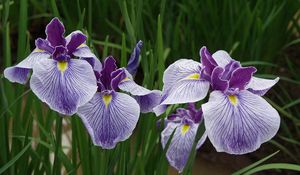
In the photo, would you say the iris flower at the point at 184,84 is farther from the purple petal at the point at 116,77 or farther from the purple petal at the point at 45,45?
the purple petal at the point at 45,45

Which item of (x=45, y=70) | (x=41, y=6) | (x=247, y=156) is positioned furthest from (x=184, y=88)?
(x=41, y=6)

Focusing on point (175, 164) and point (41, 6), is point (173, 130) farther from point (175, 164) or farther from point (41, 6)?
point (41, 6)

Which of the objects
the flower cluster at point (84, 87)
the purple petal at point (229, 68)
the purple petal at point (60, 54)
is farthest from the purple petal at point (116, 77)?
the purple petal at point (229, 68)

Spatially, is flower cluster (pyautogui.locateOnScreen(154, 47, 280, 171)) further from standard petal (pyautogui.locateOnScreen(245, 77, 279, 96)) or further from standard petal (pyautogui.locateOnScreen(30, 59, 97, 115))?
standard petal (pyautogui.locateOnScreen(30, 59, 97, 115))

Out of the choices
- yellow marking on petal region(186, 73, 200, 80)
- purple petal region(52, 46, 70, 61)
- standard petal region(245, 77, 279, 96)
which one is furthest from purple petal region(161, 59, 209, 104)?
purple petal region(52, 46, 70, 61)

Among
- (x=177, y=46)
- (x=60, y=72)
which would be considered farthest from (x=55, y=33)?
(x=177, y=46)

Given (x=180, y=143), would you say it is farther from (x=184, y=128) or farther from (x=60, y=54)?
(x=60, y=54)
